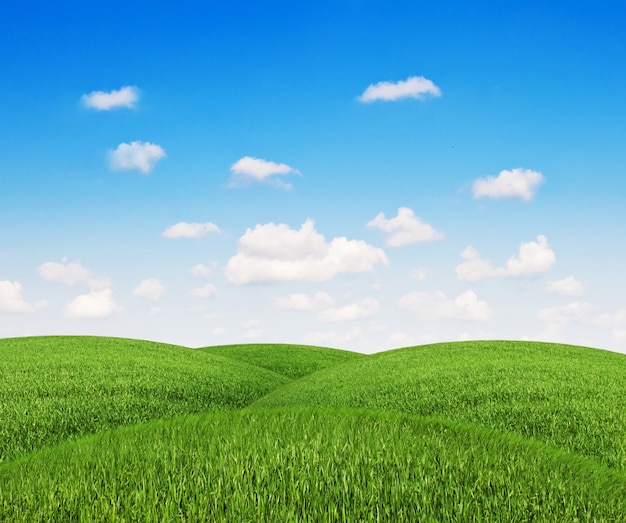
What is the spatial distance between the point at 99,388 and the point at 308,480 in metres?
11.6

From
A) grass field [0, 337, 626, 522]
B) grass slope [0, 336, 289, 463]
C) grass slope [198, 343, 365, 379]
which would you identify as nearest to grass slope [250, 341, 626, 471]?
grass field [0, 337, 626, 522]

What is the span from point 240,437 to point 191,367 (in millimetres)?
14262

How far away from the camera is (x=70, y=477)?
19.1ft

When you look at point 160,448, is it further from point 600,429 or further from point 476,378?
point 476,378

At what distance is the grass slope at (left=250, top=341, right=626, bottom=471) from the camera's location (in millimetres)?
10188

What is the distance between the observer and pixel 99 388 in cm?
1495

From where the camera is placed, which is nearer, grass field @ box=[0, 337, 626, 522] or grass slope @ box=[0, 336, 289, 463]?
grass field @ box=[0, 337, 626, 522]

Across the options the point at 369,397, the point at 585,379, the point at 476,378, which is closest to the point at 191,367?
the point at 369,397

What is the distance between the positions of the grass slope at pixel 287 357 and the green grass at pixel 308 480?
75.9 feet

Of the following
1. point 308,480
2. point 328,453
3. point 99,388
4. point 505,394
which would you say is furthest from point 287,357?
point 308,480

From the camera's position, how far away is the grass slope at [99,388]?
11.4m

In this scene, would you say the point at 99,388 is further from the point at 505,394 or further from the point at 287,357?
the point at 287,357

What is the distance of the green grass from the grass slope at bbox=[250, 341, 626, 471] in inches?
111

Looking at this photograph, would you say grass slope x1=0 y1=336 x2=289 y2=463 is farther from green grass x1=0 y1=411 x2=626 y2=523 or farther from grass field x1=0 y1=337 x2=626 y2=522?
green grass x1=0 y1=411 x2=626 y2=523
